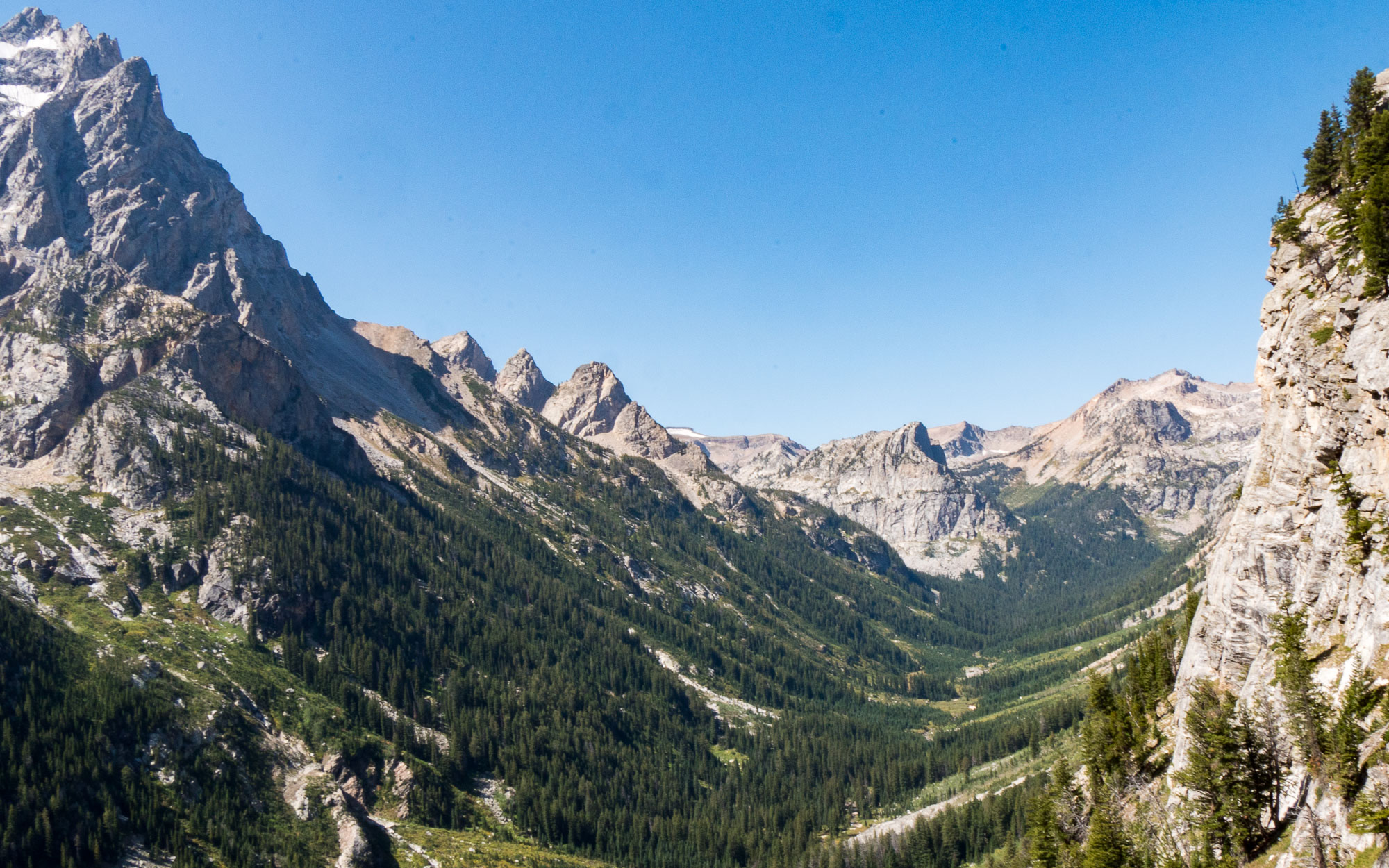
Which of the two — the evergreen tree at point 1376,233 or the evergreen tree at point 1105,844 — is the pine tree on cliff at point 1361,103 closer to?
the evergreen tree at point 1376,233

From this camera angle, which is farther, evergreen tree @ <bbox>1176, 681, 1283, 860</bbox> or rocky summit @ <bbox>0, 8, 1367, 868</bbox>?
rocky summit @ <bbox>0, 8, 1367, 868</bbox>

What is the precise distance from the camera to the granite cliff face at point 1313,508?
148ft

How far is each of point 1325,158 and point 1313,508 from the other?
37.0 meters

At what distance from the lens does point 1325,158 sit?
70125 mm

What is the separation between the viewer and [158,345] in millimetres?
196125

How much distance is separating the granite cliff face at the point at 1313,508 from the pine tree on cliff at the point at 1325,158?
2.06 meters

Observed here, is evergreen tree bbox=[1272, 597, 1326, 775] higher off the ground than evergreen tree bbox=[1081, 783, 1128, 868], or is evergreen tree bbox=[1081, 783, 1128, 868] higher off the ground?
evergreen tree bbox=[1272, 597, 1326, 775]

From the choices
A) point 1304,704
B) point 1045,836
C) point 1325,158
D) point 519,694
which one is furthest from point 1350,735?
point 519,694

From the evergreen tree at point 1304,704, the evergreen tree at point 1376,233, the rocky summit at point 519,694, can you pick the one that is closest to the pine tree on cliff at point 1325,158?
the rocky summit at point 519,694

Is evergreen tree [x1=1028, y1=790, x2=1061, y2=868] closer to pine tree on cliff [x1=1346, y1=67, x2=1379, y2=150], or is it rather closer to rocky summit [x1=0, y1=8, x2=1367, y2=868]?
rocky summit [x1=0, y1=8, x2=1367, y2=868]

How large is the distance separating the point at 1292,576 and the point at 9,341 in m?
250

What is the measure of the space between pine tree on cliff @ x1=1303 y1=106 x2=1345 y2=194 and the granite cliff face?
2.06 meters

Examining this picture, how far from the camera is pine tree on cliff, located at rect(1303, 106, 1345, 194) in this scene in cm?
6919

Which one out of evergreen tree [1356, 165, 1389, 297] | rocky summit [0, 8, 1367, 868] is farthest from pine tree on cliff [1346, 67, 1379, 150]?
evergreen tree [1356, 165, 1389, 297]
